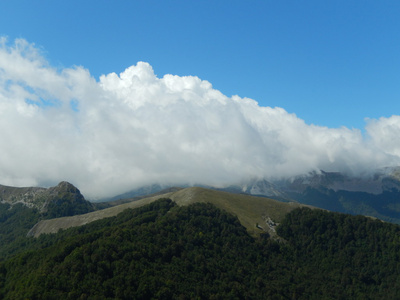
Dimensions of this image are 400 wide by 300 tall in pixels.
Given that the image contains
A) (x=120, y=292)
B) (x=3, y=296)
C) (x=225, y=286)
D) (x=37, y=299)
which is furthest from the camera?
(x=225, y=286)

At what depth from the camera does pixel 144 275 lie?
541 ft

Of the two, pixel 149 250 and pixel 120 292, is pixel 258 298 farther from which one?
pixel 120 292

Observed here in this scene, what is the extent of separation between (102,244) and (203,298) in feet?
201

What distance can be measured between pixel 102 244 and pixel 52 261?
2540 centimetres

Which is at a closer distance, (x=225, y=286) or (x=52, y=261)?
(x=52, y=261)

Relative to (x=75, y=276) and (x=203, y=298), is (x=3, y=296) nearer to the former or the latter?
(x=75, y=276)

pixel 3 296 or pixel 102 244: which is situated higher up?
pixel 102 244

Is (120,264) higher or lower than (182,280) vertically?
higher

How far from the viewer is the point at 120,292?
5797 inches

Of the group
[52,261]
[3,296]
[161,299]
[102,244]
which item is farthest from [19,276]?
[161,299]

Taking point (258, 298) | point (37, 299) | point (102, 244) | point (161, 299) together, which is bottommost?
point (258, 298)

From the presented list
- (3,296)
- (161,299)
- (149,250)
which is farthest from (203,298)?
(3,296)

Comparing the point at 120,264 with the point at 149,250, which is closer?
the point at 120,264

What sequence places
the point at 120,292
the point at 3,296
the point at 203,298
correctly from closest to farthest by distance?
the point at 120,292, the point at 3,296, the point at 203,298
